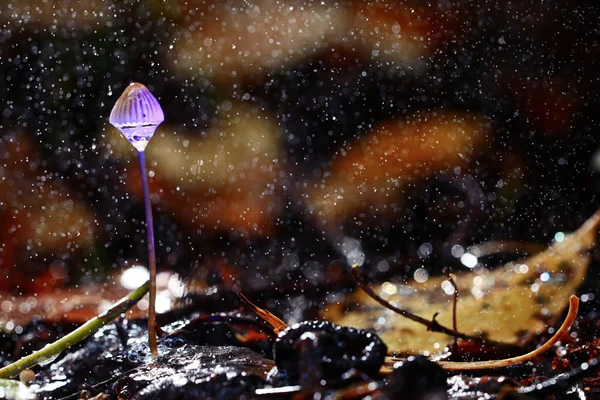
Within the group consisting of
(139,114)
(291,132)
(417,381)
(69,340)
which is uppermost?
(291,132)

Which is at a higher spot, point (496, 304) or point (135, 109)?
point (135, 109)

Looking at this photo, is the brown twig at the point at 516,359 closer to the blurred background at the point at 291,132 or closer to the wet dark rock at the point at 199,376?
the wet dark rock at the point at 199,376

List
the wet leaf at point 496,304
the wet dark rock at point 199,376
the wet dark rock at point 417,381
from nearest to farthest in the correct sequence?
the wet dark rock at point 417,381, the wet dark rock at point 199,376, the wet leaf at point 496,304

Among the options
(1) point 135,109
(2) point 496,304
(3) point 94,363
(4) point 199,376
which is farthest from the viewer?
(2) point 496,304

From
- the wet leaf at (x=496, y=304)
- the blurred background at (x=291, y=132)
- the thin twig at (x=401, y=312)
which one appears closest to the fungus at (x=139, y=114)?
the thin twig at (x=401, y=312)

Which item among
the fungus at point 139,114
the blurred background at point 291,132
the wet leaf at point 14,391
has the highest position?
the blurred background at point 291,132

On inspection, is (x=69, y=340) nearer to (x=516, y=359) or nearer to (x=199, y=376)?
(x=199, y=376)

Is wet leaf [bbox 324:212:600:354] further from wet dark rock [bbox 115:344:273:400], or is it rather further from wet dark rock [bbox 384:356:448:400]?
wet dark rock [bbox 384:356:448:400]

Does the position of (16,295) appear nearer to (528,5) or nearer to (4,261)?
(4,261)

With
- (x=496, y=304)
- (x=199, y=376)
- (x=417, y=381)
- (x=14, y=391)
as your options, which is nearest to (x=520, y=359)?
(x=417, y=381)
